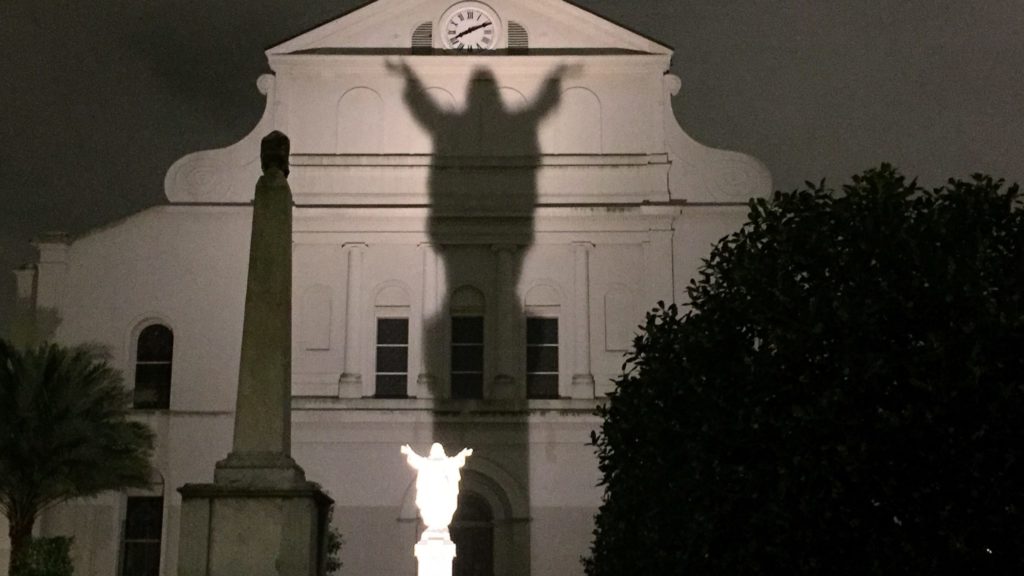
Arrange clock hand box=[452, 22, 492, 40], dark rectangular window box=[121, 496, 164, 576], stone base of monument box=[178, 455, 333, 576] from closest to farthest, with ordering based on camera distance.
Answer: stone base of monument box=[178, 455, 333, 576]
dark rectangular window box=[121, 496, 164, 576]
clock hand box=[452, 22, 492, 40]

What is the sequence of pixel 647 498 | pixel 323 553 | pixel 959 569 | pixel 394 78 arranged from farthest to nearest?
pixel 394 78 → pixel 647 498 → pixel 323 553 → pixel 959 569

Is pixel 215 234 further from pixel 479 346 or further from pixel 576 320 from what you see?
pixel 576 320

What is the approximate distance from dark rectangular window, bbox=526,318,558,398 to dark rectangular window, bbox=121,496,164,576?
837 cm

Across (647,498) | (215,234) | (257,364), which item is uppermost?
(215,234)

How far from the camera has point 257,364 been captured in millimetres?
11617

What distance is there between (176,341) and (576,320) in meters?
8.80

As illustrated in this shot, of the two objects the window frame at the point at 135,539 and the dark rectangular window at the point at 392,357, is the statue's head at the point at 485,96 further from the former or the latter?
the window frame at the point at 135,539

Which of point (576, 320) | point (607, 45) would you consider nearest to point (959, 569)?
point (576, 320)

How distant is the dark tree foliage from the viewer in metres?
10.7

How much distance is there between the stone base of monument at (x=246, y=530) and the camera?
1062 centimetres

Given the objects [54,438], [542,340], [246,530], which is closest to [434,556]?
[246,530]

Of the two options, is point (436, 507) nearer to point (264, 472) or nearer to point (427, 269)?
point (264, 472)

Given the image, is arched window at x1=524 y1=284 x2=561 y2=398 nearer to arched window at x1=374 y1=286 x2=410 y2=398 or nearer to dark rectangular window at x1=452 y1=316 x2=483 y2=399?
dark rectangular window at x1=452 y1=316 x2=483 y2=399

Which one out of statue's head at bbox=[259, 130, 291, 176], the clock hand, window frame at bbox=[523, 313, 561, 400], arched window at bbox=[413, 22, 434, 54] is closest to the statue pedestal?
statue's head at bbox=[259, 130, 291, 176]
